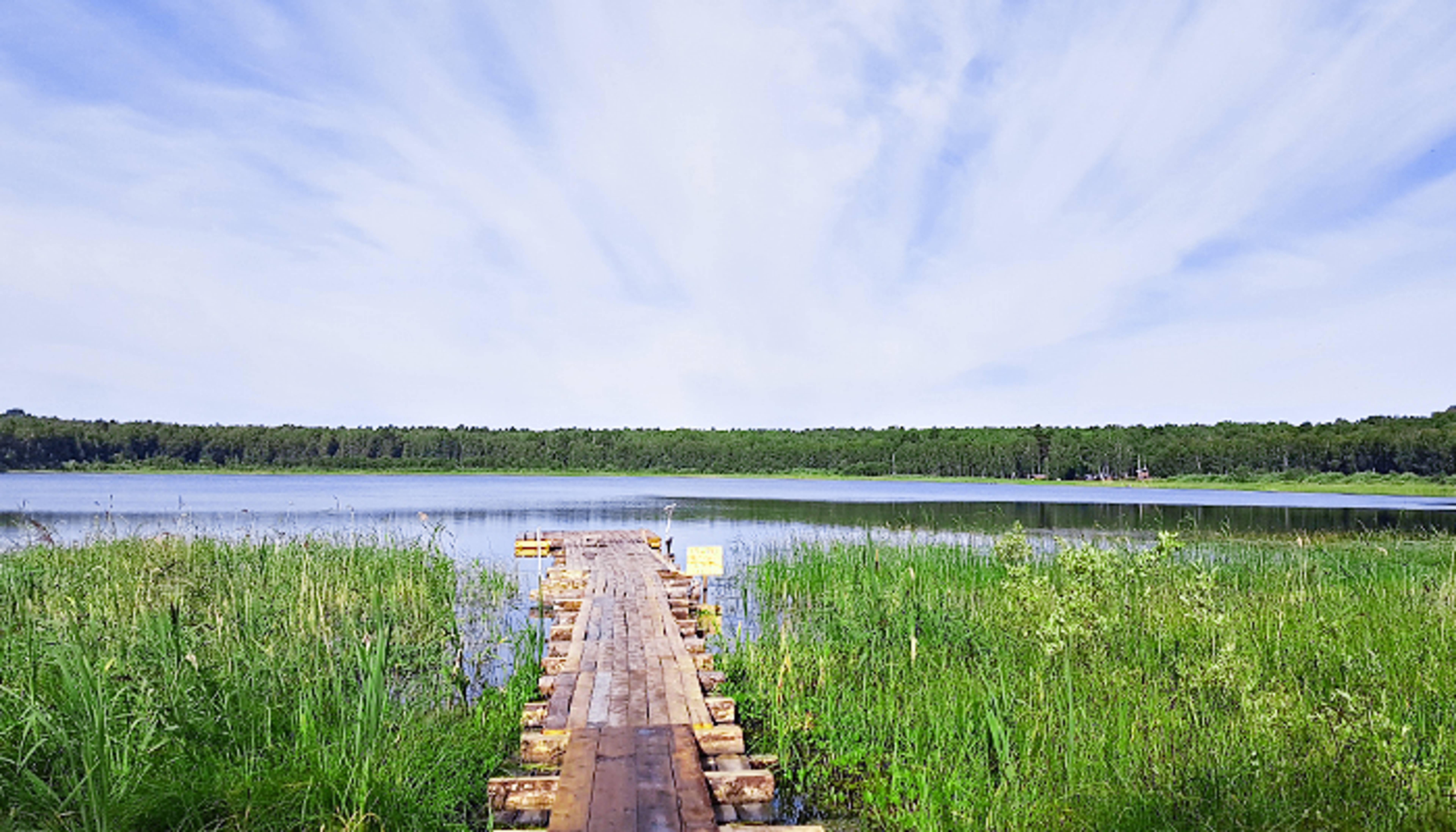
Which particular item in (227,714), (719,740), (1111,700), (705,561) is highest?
(705,561)

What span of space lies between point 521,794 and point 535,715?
139cm

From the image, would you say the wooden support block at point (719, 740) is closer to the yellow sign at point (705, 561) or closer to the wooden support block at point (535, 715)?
the wooden support block at point (535, 715)

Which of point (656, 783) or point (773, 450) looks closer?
point (656, 783)

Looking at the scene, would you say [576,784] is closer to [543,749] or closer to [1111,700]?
[543,749]

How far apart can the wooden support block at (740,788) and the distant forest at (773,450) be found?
275 ft

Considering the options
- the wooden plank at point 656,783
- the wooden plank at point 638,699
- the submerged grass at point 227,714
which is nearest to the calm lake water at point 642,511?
the submerged grass at point 227,714

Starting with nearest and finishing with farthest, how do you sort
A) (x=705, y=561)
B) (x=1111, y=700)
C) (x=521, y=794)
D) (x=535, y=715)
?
(x=521, y=794) < (x=535, y=715) < (x=1111, y=700) < (x=705, y=561)

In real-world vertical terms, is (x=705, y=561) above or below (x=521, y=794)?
above

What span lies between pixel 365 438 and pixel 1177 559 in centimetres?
10750

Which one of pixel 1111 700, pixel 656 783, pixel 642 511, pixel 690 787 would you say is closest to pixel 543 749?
pixel 656 783

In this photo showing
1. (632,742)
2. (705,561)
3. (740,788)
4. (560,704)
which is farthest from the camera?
(705,561)

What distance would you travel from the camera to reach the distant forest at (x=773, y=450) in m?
76.3

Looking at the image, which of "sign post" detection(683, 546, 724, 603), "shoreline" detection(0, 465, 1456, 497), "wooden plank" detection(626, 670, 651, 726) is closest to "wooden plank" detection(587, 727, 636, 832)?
"wooden plank" detection(626, 670, 651, 726)

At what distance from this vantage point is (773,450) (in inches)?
4208
